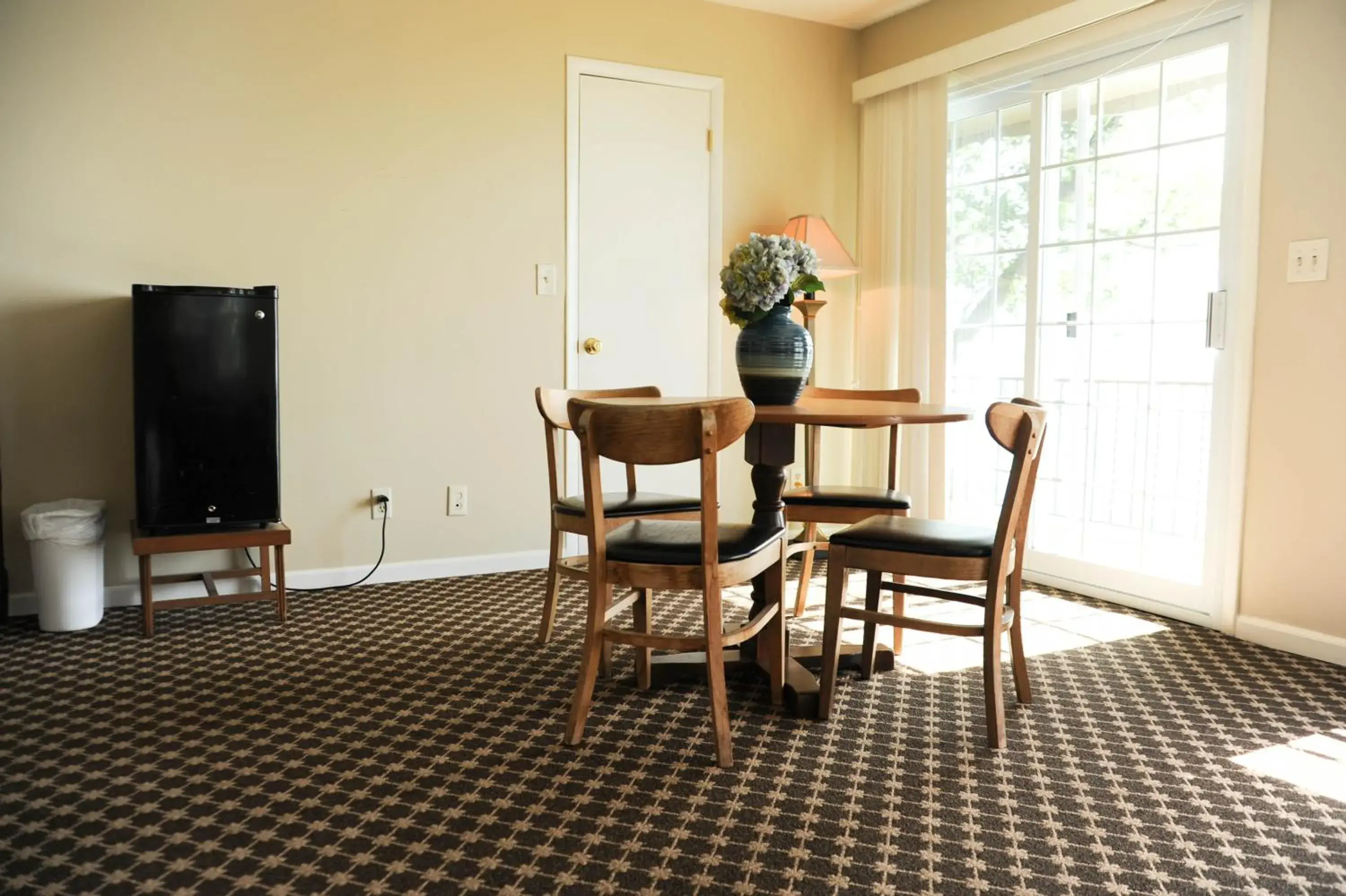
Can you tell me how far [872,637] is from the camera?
284cm

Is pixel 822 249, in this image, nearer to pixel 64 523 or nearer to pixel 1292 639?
pixel 1292 639

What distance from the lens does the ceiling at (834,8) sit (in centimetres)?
453

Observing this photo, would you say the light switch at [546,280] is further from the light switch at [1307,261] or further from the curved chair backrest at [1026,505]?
the light switch at [1307,261]

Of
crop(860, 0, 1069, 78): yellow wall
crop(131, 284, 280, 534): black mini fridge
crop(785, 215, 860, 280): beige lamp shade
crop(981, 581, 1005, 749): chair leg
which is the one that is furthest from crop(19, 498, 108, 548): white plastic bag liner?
crop(860, 0, 1069, 78): yellow wall

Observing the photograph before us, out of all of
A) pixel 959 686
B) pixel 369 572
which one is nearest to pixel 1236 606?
pixel 959 686

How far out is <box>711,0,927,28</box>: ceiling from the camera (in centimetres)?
453

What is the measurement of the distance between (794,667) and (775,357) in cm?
89

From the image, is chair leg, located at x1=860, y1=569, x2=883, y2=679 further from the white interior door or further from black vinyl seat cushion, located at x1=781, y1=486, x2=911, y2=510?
the white interior door

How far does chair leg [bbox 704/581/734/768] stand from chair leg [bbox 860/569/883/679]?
73 cm

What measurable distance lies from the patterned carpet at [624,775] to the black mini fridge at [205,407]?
457mm

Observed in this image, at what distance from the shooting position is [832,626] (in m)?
2.50

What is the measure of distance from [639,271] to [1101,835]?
3156mm

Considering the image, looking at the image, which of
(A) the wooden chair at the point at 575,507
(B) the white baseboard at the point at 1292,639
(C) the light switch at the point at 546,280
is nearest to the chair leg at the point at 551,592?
(A) the wooden chair at the point at 575,507

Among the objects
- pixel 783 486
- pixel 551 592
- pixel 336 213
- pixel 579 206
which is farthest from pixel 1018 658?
pixel 336 213
